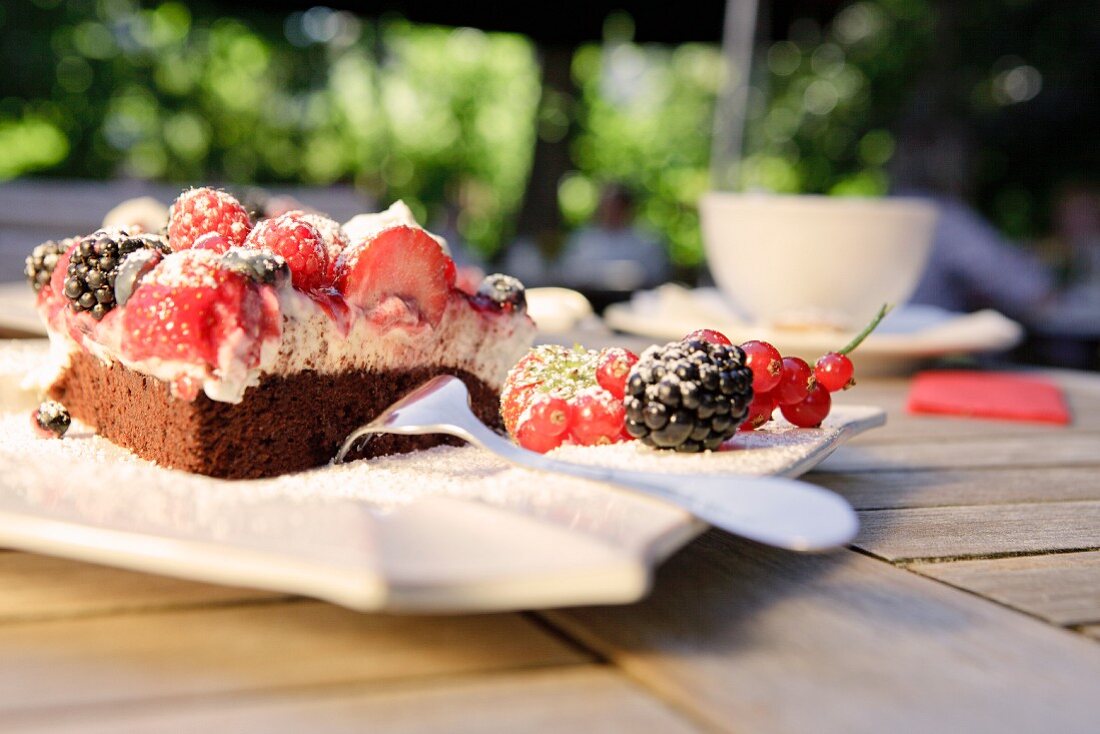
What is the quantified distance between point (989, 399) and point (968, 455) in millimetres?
388

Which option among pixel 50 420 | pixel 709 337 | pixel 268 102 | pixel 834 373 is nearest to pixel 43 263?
pixel 50 420

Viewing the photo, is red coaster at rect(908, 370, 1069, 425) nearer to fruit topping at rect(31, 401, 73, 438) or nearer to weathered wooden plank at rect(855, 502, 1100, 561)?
weathered wooden plank at rect(855, 502, 1100, 561)

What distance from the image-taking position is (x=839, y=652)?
1.99 feet

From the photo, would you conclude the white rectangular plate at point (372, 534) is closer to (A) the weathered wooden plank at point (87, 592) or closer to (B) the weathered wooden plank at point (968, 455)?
(A) the weathered wooden plank at point (87, 592)

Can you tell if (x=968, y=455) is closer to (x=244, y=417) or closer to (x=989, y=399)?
(x=989, y=399)

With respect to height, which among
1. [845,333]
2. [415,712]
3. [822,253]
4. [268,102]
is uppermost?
[268,102]

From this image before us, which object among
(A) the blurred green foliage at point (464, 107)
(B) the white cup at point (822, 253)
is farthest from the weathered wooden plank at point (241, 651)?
(A) the blurred green foliage at point (464, 107)

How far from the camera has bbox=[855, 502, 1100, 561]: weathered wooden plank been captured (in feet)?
2.72

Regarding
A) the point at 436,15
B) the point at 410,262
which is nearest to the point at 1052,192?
the point at 436,15

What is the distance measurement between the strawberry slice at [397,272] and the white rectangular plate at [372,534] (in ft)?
1.07

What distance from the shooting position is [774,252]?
203cm

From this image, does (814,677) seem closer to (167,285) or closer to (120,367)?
(167,285)

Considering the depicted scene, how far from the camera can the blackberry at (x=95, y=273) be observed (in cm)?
99

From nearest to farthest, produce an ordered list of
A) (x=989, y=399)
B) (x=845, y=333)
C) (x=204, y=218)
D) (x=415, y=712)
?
1. (x=415, y=712)
2. (x=204, y=218)
3. (x=989, y=399)
4. (x=845, y=333)
